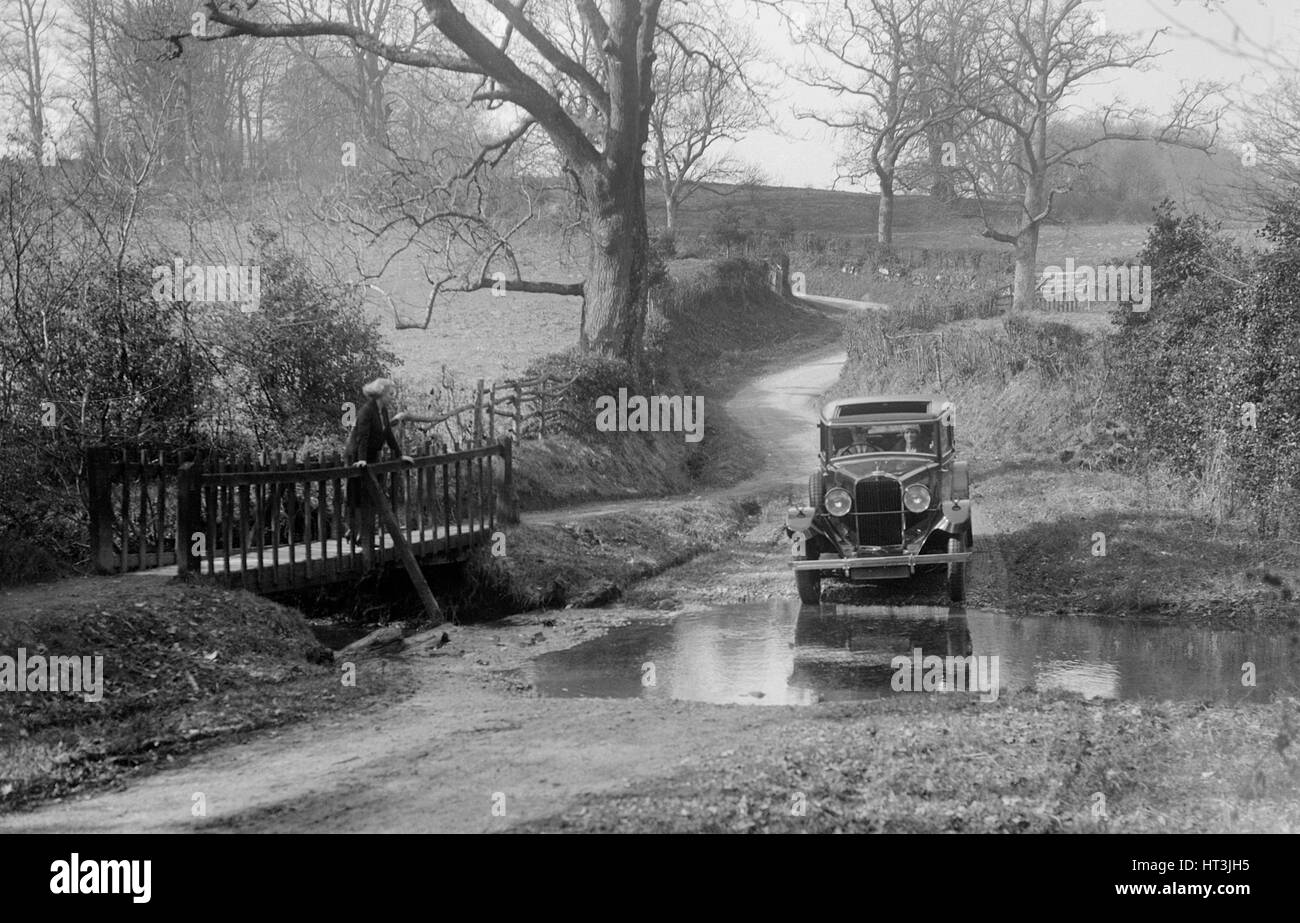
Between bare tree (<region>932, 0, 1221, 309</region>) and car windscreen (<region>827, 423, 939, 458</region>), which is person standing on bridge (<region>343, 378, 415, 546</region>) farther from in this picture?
bare tree (<region>932, 0, 1221, 309</region>)

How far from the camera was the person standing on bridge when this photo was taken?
13.5 m

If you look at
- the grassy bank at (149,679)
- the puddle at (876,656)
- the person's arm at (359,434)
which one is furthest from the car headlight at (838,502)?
the grassy bank at (149,679)

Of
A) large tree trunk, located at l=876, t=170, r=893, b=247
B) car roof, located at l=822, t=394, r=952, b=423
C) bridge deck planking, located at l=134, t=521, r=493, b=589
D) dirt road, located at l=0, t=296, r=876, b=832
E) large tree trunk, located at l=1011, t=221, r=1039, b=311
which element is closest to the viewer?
dirt road, located at l=0, t=296, r=876, b=832

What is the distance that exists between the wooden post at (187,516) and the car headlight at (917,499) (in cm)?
812

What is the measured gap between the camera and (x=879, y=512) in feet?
48.8

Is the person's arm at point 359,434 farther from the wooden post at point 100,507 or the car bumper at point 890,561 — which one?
the car bumper at point 890,561

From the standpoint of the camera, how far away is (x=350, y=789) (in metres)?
7.43

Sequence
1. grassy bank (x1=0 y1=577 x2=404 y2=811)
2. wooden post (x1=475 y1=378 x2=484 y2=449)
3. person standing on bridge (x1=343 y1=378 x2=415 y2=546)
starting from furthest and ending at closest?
wooden post (x1=475 y1=378 x2=484 y2=449)
person standing on bridge (x1=343 y1=378 x2=415 y2=546)
grassy bank (x1=0 y1=577 x2=404 y2=811)

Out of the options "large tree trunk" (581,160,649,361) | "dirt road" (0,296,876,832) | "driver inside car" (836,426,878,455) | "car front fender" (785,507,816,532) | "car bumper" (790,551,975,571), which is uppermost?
"large tree trunk" (581,160,649,361)

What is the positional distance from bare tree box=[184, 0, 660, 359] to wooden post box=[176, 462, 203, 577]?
1216 centimetres

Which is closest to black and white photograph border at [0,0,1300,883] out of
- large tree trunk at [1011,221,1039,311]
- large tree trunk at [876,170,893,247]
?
large tree trunk at [1011,221,1039,311]

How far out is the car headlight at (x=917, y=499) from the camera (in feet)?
48.2

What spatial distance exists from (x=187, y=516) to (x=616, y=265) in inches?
566
